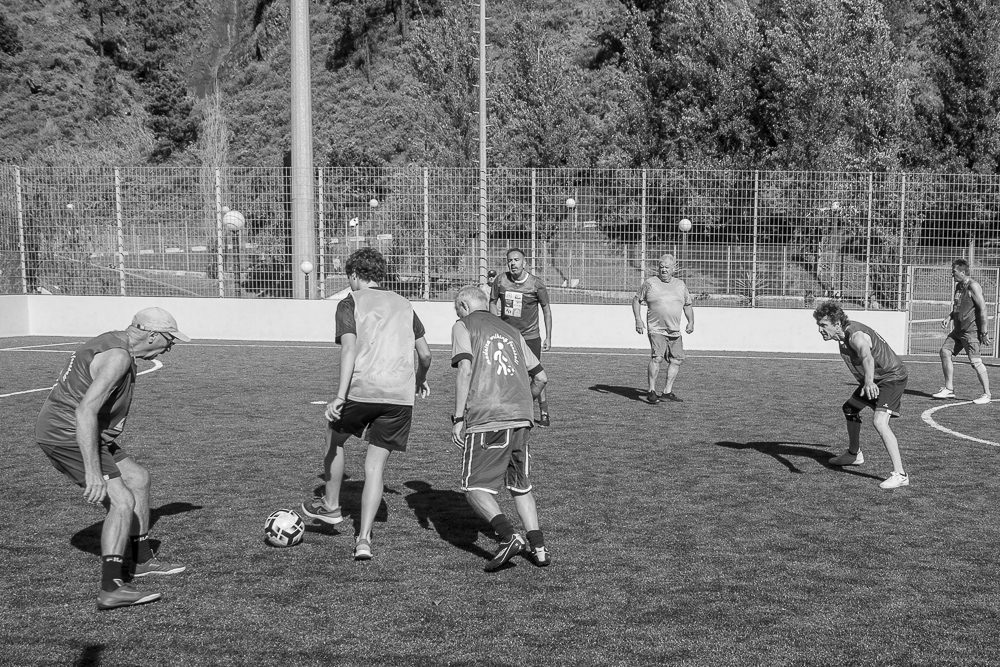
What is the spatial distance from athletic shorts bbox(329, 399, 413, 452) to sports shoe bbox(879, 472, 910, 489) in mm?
4230

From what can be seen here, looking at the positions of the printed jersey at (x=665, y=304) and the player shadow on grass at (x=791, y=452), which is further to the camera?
the printed jersey at (x=665, y=304)

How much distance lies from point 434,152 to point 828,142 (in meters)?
13.1

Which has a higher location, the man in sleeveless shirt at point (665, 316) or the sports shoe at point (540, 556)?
the man in sleeveless shirt at point (665, 316)

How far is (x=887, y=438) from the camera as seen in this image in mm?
8422

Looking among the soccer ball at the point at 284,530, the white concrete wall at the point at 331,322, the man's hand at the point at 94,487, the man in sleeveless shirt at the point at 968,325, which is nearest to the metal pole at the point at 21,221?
the white concrete wall at the point at 331,322

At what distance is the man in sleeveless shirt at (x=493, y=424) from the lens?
6.15 m

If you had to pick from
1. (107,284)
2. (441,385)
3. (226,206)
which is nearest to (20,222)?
(107,284)

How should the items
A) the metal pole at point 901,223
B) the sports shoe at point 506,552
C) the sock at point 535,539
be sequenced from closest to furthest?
the sports shoe at point 506,552 → the sock at point 535,539 → the metal pole at point 901,223

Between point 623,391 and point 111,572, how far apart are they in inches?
392

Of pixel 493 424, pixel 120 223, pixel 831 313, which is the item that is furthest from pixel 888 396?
pixel 120 223

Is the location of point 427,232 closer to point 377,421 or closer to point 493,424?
point 377,421

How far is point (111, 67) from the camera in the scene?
86.4 metres

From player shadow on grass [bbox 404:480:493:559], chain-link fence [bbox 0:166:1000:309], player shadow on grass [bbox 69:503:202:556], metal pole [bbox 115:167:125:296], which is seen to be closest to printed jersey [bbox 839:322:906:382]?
player shadow on grass [bbox 404:480:493:559]

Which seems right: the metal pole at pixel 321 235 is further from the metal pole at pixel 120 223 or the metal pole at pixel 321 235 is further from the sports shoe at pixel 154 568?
the sports shoe at pixel 154 568
